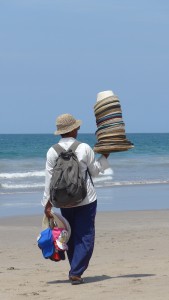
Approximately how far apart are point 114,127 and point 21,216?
25.4ft

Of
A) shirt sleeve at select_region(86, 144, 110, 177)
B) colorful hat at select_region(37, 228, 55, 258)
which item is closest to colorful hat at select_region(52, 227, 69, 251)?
colorful hat at select_region(37, 228, 55, 258)

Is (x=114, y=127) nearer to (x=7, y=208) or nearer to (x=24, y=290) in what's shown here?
(x=24, y=290)

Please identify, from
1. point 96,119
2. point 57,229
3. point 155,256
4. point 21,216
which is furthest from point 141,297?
point 21,216

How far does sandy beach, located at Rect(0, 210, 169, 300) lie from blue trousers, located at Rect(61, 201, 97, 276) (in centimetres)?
19

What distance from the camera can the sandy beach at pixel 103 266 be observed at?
6.49 metres

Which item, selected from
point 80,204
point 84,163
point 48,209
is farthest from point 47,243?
point 84,163

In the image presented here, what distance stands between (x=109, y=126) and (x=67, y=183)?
2.01 ft

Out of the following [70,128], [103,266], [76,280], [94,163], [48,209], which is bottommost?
[103,266]

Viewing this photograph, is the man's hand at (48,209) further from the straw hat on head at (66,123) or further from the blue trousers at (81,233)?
the straw hat on head at (66,123)

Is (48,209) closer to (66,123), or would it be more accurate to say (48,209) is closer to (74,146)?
(74,146)

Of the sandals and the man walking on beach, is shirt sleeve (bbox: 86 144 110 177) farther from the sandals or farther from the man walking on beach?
the sandals

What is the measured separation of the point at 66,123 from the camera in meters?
6.89

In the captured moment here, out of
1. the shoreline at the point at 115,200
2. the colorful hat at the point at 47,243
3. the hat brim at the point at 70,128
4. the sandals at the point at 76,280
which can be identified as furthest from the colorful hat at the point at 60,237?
the shoreline at the point at 115,200

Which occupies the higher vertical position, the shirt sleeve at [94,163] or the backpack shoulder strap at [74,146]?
the backpack shoulder strap at [74,146]
